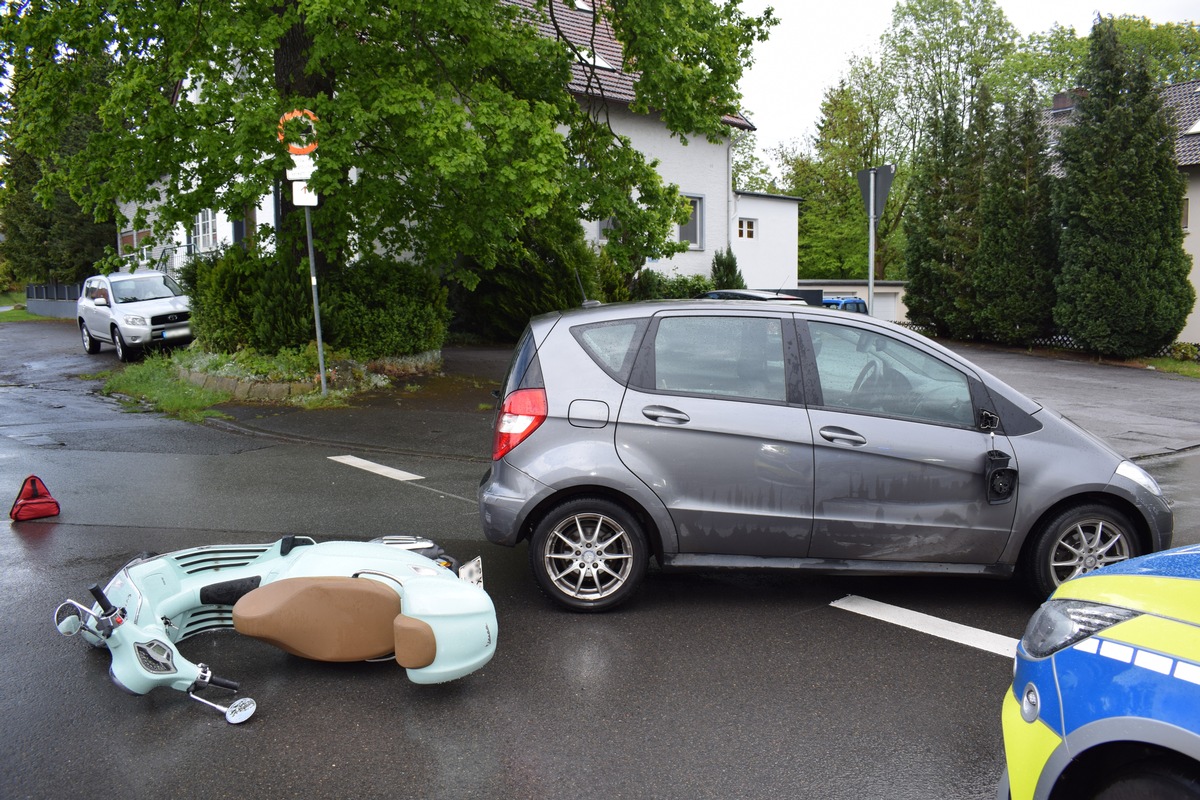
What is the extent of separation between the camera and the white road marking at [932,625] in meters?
4.91

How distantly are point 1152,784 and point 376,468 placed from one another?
7.99 metres

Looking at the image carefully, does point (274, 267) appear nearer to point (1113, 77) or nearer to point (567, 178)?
point (567, 178)

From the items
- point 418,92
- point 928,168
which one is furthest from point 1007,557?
point 928,168

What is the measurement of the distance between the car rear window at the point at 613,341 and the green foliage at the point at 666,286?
1788 centimetres

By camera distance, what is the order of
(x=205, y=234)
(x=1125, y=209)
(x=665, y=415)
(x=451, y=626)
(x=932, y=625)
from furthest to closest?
(x=205, y=234), (x=1125, y=209), (x=665, y=415), (x=932, y=625), (x=451, y=626)

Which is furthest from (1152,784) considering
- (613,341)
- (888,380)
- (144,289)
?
(144,289)

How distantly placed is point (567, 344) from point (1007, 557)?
2667mm

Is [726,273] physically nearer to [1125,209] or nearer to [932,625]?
[1125,209]

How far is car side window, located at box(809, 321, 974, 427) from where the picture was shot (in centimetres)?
539

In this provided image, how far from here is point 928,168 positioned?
26.2 m

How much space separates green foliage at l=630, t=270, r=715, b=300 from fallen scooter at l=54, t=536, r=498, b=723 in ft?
63.1

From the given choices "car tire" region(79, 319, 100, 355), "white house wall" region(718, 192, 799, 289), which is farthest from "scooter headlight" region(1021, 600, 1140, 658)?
"white house wall" region(718, 192, 799, 289)

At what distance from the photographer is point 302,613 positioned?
13.8ft

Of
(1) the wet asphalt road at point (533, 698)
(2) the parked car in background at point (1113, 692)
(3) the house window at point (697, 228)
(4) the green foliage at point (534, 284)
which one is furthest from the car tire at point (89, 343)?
(2) the parked car in background at point (1113, 692)
